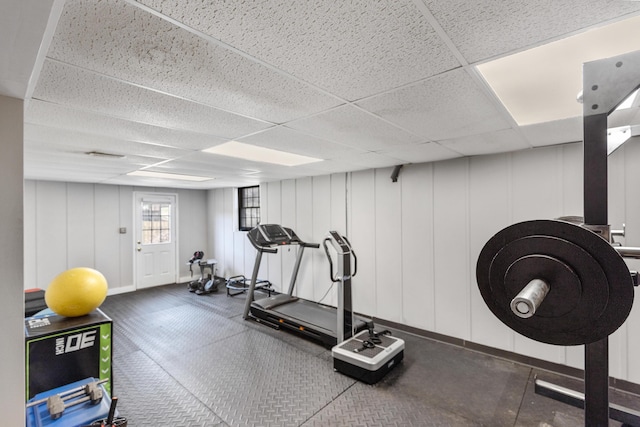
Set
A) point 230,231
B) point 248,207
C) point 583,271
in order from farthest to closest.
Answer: point 230,231 → point 248,207 → point 583,271

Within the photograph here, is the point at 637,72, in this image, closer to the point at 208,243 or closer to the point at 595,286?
the point at 595,286

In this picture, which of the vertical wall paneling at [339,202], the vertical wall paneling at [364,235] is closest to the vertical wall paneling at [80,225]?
the vertical wall paneling at [339,202]

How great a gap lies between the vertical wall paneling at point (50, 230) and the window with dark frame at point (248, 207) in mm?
3088

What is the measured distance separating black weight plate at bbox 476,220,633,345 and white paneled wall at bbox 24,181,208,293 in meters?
6.63

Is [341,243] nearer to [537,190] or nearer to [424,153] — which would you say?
[424,153]

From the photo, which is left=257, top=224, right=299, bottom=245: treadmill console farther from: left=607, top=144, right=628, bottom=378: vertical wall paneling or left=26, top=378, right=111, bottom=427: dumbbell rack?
left=607, top=144, right=628, bottom=378: vertical wall paneling

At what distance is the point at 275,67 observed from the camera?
1.28 metres

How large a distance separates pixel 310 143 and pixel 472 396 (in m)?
2.56

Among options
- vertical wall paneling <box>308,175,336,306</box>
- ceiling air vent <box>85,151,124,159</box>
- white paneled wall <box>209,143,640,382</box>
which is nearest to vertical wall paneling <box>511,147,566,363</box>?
white paneled wall <box>209,143,640,382</box>

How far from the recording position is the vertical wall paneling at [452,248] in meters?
3.28

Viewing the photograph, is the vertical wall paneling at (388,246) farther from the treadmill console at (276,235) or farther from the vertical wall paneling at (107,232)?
the vertical wall paneling at (107,232)

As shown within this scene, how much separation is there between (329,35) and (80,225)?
20.7 ft

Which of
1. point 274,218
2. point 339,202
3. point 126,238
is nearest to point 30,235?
point 126,238

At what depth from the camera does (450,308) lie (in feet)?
11.1
